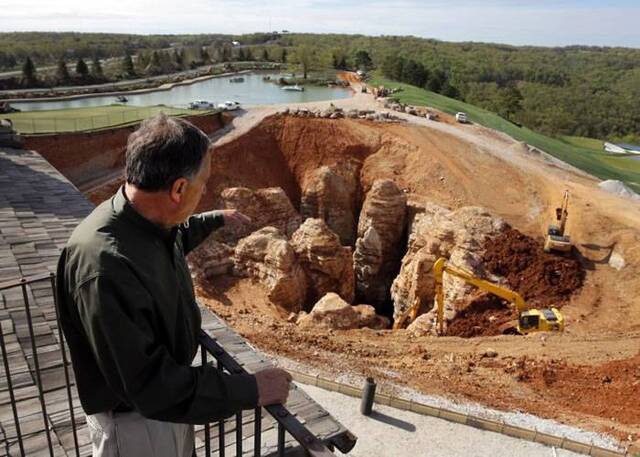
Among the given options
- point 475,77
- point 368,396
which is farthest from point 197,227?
point 475,77

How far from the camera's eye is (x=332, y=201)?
82.8 ft

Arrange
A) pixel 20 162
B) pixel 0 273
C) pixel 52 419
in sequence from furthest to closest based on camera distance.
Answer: pixel 20 162 → pixel 0 273 → pixel 52 419

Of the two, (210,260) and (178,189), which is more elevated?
(178,189)

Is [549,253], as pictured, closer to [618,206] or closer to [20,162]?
[618,206]

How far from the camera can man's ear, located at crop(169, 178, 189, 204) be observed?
225cm

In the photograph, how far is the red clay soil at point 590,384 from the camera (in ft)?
32.9

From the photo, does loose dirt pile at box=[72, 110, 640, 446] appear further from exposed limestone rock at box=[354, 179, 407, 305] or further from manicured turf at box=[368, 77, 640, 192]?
manicured turf at box=[368, 77, 640, 192]

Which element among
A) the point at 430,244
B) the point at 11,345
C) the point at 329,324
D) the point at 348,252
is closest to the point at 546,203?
the point at 430,244

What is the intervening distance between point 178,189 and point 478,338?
12602mm

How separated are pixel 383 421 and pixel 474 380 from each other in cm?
286

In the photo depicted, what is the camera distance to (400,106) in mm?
33219

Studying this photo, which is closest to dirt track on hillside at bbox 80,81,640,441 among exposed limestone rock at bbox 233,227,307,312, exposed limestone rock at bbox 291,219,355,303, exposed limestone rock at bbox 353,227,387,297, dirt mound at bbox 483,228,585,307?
dirt mound at bbox 483,228,585,307

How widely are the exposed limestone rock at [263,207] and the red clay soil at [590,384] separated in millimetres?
13443

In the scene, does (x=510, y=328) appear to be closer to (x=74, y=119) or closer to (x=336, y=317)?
(x=336, y=317)
